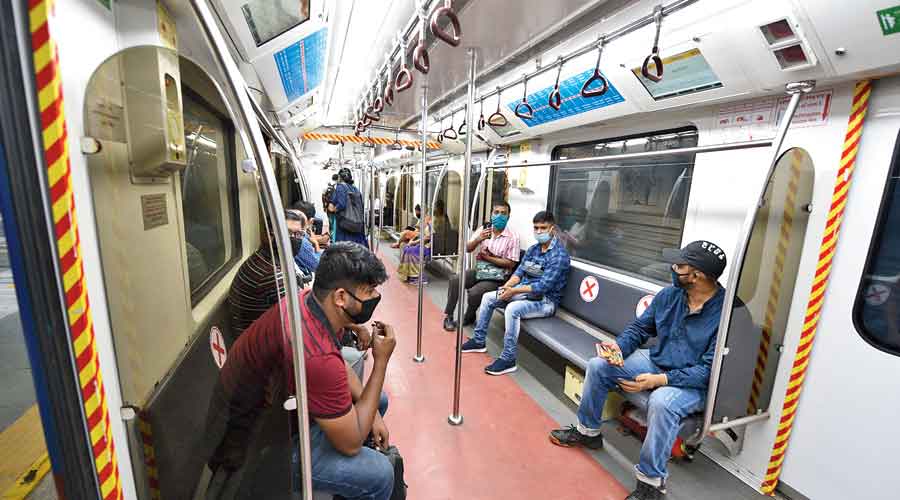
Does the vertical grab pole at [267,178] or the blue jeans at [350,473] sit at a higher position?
the vertical grab pole at [267,178]

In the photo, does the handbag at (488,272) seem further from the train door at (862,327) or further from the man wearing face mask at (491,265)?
the train door at (862,327)

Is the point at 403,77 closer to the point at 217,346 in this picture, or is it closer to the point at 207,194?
the point at 207,194

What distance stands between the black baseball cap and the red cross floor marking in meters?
2.45

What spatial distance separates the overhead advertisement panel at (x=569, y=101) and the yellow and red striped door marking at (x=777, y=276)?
1259 millimetres

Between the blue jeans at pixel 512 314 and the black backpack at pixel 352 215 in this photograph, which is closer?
the blue jeans at pixel 512 314

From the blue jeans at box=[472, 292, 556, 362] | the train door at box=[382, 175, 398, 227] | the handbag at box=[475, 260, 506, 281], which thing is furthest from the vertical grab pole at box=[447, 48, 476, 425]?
the train door at box=[382, 175, 398, 227]

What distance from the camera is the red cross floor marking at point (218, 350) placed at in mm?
1389

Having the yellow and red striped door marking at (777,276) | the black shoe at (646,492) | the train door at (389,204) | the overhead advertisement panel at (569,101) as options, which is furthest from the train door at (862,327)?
the train door at (389,204)

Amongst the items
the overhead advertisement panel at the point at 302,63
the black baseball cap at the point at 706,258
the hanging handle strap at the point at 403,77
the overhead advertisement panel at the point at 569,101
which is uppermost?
the overhead advertisement panel at the point at 302,63

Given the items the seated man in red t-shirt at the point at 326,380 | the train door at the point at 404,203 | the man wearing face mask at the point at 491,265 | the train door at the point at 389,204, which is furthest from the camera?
the train door at the point at 389,204

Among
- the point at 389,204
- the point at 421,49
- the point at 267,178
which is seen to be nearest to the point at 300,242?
the point at 421,49

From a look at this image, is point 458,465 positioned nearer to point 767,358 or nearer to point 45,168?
point 767,358

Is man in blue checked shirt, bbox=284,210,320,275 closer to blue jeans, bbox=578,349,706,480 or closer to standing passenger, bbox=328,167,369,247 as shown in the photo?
standing passenger, bbox=328,167,369,247

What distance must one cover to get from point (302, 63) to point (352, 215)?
294 cm
